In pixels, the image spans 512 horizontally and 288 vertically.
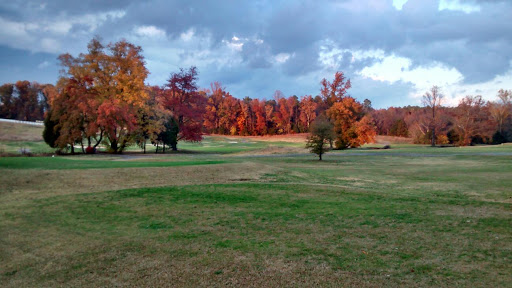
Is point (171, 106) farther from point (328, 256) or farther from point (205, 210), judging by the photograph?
point (328, 256)

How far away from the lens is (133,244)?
6324 millimetres

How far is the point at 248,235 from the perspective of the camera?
6828 mm

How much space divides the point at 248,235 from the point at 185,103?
41.6m

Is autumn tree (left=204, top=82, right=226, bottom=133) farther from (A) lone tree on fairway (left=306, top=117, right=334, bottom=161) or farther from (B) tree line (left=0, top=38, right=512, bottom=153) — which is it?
(A) lone tree on fairway (left=306, top=117, right=334, bottom=161)

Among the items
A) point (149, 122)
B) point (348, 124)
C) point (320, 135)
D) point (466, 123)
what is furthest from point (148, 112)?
point (466, 123)

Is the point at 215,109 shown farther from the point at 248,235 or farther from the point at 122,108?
the point at 248,235

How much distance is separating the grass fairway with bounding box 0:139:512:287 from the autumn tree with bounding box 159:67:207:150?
32.3 meters

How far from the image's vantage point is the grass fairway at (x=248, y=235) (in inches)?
194

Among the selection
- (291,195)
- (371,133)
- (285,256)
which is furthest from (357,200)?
(371,133)

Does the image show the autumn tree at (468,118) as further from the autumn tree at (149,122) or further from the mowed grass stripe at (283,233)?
the mowed grass stripe at (283,233)

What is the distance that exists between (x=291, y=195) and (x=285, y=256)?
5807mm

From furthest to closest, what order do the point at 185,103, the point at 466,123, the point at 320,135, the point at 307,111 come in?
the point at 307,111, the point at 466,123, the point at 185,103, the point at 320,135

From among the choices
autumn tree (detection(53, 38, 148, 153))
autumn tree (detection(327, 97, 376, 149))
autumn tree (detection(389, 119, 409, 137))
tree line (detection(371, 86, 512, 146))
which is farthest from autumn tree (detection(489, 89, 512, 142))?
autumn tree (detection(53, 38, 148, 153))

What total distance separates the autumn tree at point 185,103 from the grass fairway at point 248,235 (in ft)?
106
